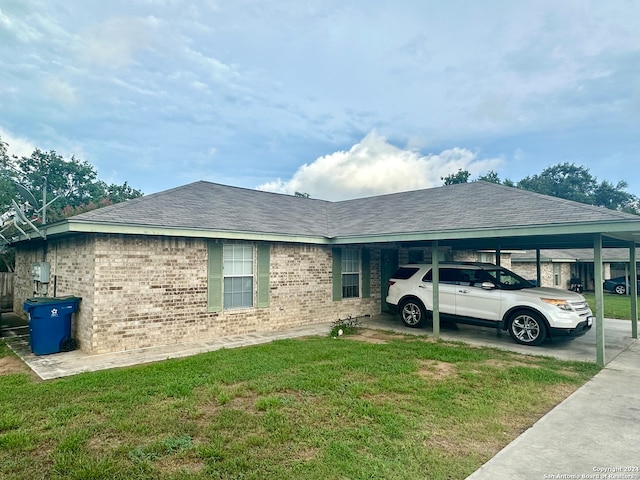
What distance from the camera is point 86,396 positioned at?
474cm

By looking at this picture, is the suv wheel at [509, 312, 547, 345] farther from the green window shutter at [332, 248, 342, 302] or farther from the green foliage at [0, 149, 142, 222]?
the green foliage at [0, 149, 142, 222]

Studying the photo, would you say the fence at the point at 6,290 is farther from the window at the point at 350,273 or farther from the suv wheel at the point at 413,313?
the suv wheel at the point at 413,313

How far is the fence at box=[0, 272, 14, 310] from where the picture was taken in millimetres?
13796

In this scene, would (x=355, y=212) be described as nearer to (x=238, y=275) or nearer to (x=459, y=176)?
(x=238, y=275)

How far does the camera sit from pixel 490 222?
7656 mm

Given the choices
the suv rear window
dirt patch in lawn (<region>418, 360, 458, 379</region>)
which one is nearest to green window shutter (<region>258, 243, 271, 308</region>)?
the suv rear window

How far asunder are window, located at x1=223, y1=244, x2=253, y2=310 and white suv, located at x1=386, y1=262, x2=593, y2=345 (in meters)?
4.19

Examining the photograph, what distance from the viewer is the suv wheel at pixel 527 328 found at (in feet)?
25.8

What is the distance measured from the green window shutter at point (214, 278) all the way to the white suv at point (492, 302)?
16.3 feet

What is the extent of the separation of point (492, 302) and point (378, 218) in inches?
161

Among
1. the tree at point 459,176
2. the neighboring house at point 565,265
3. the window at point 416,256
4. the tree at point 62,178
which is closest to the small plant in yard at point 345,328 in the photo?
the window at point 416,256

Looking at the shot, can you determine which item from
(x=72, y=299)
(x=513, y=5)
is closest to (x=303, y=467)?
(x=72, y=299)

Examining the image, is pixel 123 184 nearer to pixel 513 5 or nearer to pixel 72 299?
pixel 72 299

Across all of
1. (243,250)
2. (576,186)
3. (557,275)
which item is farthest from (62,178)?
(576,186)
